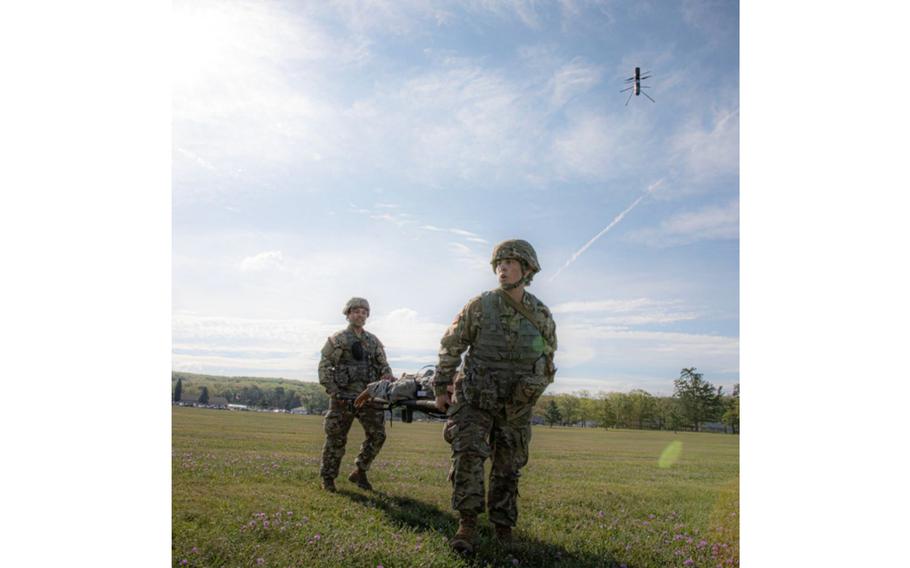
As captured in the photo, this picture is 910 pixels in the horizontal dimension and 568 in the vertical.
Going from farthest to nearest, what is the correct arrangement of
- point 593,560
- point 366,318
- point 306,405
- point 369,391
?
point 306,405 < point 366,318 < point 369,391 < point 593,560

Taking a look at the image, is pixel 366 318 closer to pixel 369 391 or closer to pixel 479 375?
pixel 369 391

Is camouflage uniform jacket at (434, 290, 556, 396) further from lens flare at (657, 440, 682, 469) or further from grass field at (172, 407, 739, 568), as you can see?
lens flare at (657, 440, 682, 469)

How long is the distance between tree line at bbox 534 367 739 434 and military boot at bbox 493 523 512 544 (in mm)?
1128

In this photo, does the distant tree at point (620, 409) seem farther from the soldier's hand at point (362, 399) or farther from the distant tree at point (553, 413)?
the soldier's hand at point (362, 399)

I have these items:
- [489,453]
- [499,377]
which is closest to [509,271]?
[499,377]

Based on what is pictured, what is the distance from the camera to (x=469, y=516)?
4738mm

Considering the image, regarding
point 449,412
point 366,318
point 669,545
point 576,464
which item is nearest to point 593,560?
point 669,545

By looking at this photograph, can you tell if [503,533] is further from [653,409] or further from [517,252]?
[653,409]

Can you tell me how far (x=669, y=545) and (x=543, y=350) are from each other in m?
2.06

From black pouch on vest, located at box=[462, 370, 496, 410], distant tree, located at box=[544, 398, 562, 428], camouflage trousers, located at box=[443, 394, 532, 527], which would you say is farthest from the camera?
distant tree, located at box=[544, 398, 562, 428]

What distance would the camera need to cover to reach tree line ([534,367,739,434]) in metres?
8.80

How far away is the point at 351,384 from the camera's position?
296 inches

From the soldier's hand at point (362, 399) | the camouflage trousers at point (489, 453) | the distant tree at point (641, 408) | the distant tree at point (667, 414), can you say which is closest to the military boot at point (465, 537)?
the camouflage trousers at point (489, 453)

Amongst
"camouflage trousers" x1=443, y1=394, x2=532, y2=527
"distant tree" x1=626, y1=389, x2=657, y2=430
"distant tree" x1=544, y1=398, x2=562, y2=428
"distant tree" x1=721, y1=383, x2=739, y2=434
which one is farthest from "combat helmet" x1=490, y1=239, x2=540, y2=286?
"distant tree" x1=544, y1=398, x2=562, y2=428
